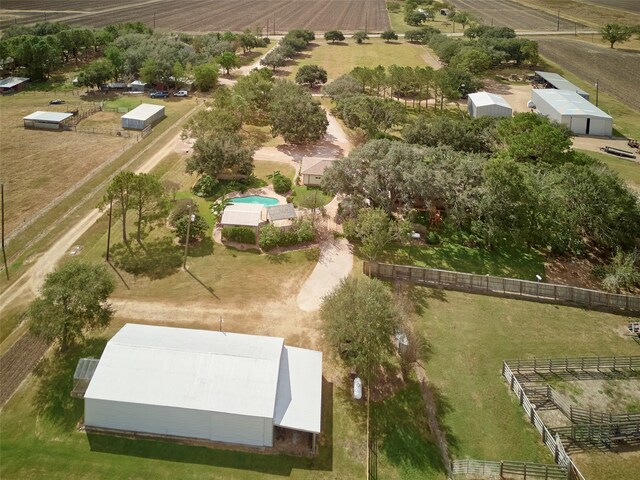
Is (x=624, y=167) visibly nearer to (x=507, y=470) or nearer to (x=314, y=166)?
(x=314, y=166)

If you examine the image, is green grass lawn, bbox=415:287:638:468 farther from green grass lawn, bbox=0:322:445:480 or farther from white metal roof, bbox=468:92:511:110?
white metal roof, bbox=468:92:511:110

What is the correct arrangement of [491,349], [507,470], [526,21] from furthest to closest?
[526,21] → [491,349] → [507,470]

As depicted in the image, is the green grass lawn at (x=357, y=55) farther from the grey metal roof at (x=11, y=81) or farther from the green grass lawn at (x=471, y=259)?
the green grass lawn at (x=471, y=259)

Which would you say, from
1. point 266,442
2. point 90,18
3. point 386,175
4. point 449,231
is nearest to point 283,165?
point 386,175

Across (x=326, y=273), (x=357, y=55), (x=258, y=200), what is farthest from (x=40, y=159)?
(x=357, y=55)

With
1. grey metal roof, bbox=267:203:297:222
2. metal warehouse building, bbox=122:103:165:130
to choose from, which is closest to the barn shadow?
grey metal roof, bbox=267:203:297:222

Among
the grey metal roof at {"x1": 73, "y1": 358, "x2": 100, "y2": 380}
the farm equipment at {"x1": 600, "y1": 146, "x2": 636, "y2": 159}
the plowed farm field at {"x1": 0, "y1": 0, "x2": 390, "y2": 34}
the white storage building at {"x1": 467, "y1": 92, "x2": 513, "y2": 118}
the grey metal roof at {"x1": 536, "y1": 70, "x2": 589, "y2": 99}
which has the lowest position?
the grey metal roof at {"x1": 73, "y1": 358, "x2": 100, "y2": 380}
